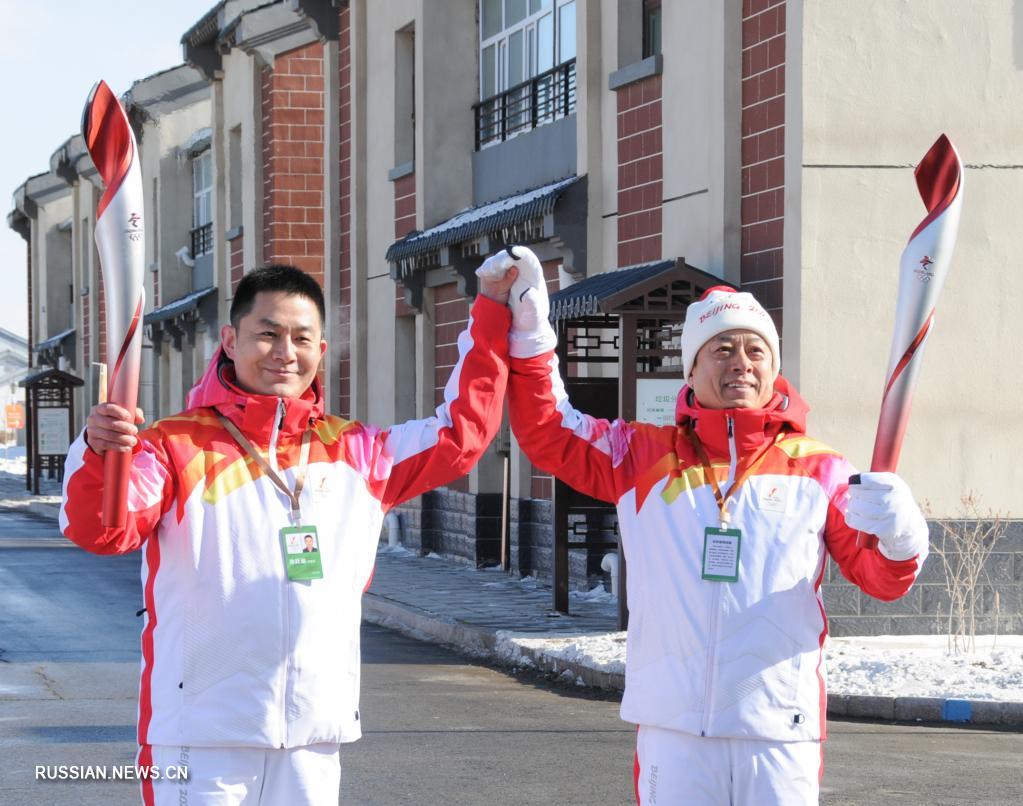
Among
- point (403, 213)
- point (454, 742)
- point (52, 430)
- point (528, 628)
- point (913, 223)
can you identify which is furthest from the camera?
point (52, 430)

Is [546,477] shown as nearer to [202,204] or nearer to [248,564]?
[248,564]

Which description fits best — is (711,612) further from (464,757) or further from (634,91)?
(634,91)

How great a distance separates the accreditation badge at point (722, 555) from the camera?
423cm

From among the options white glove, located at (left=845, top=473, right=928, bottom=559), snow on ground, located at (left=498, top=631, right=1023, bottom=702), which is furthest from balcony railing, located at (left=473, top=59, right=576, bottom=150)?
white glove, located at (left=845, top=473, right=928, bottom=559)

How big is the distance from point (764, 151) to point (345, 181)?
463 inches

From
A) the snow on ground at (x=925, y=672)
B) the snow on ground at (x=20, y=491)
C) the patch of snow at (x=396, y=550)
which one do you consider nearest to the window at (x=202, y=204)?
the snow on ground at (x=20, y=491)

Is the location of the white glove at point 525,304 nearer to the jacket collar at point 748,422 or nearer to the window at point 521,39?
the jacket collar at point 748,422

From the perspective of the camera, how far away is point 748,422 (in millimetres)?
4344

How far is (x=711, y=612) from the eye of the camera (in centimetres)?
423

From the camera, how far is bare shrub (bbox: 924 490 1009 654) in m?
12.5

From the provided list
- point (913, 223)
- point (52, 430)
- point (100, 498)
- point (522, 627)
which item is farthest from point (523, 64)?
point (52, 430)

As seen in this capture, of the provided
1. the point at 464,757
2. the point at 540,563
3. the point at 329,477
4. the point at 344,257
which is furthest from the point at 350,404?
the point at 329,477

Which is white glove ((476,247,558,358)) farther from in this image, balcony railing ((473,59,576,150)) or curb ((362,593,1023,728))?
balcony railing ((473,59,576,150))

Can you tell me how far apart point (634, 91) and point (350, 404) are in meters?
9.61
